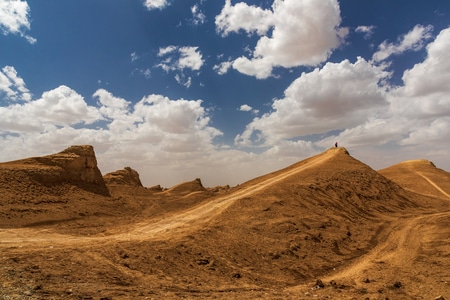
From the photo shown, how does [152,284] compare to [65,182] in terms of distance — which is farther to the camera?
[65,182]

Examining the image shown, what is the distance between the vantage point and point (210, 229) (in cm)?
1584

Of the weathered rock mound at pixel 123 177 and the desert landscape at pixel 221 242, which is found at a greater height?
the weathered rock mound at pixel 123 177

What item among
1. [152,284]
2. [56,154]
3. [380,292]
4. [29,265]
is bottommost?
[380,292]

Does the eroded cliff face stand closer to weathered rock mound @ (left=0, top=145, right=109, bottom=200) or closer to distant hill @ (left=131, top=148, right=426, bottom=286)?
weathered rock mound @ (left=0, top=145, right=109, bottom=200)

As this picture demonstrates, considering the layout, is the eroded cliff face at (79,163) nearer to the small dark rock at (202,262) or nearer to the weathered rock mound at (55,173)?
the weathered rock mound at (55,173)

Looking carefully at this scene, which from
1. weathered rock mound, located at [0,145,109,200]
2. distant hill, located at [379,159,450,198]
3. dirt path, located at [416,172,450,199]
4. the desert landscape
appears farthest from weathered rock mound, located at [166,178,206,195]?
dirt path, located at [416,172,450,199]

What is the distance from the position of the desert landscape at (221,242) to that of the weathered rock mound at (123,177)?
1703 cm

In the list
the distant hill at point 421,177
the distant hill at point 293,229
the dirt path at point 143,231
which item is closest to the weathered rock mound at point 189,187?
the distant hill at point 293,229

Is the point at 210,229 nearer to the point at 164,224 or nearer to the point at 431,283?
the point at 164,224

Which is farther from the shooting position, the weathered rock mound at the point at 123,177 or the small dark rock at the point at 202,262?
the weathered rock mound at the point at 123,177

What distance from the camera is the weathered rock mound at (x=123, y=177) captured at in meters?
47.7

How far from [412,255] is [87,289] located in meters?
13.7

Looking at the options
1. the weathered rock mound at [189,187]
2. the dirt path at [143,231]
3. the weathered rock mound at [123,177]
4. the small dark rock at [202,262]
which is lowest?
the small dark rock at [202,262]

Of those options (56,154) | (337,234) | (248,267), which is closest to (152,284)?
(248,267)
